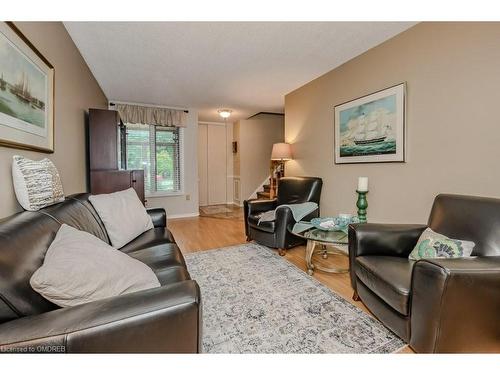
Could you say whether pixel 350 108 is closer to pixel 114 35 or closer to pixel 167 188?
pixel 114 35

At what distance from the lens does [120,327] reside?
2.33ft

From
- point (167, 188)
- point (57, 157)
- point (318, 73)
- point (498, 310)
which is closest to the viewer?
point (498, 310)

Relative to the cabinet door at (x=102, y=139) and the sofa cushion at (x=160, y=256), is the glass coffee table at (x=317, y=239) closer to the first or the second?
the sofa cushion at (x=160, y=256)

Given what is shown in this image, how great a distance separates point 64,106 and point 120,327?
2.31 metres

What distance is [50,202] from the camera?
1.47m

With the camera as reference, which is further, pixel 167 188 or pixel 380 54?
pixel 167 188

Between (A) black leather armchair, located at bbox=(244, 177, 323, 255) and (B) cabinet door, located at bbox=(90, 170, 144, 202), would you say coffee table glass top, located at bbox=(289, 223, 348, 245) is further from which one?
Answer: (B) cabinet door, located at bbox=(90, 170, 144, 202)

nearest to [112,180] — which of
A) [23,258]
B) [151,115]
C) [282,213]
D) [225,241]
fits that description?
[225,241]

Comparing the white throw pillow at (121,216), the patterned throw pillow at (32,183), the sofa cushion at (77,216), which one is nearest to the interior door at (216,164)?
the white throw pillow at (121,216)

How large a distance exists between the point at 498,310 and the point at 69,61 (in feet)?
11.5

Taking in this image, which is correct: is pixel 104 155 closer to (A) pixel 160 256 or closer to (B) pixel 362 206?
(A) pixel 160 256

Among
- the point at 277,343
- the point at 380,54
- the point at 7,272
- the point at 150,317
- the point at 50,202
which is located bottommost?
the point at 277,343
